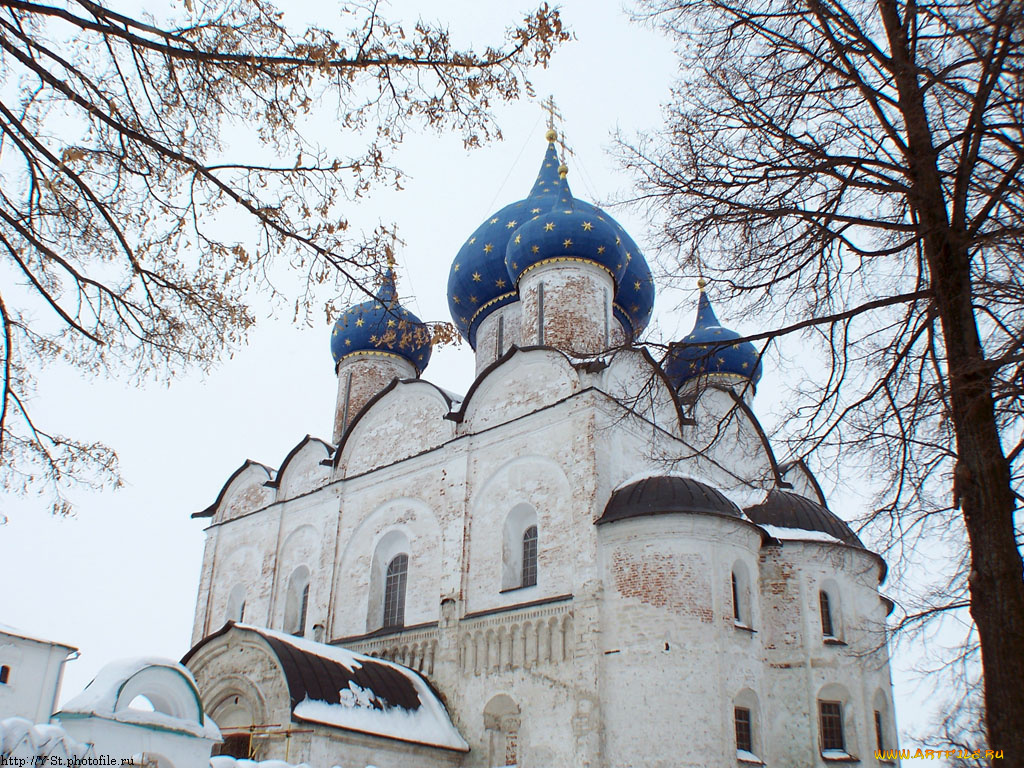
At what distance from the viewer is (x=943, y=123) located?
4.84 m

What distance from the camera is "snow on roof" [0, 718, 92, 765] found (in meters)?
4.30

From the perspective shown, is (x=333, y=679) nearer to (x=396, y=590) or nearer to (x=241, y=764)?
(x=396, y=590)

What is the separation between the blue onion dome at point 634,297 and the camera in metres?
14.8

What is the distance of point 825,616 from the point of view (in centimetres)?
1047

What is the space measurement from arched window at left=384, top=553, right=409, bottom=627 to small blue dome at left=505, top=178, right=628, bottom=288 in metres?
4.61

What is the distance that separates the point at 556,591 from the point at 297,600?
18.0ft

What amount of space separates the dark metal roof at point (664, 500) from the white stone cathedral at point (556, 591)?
0.04m

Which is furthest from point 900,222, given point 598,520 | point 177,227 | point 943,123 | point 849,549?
point 849,549

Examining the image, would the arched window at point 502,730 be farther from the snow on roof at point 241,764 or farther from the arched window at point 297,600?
the arched window at point 297,600

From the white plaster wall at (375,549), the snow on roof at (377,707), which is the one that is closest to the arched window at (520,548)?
the white plaster wall at (375,549)

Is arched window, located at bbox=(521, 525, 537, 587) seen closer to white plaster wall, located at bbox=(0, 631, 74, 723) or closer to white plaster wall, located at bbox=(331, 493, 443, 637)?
white plaster wall, located at bbox=(331, 493, 443, 637)

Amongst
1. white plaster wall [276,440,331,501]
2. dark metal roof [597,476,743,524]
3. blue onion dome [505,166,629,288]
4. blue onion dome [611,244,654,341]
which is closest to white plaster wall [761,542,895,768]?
dark metal roof [597,476,743,524]

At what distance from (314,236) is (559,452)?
6.53m

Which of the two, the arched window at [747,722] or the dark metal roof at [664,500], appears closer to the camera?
the arched window at [747,722]
